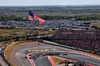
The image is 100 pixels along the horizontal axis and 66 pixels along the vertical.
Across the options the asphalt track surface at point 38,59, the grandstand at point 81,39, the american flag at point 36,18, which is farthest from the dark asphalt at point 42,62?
the grandstand at point 81,39

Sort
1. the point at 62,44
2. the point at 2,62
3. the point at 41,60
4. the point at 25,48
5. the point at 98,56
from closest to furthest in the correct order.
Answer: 1. the point at 2,62
2. the point at 41,60
3. the point at 98,56
4. the point at 25,48
5. the point at 62,44

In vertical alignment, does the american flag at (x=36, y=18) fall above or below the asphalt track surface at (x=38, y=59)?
above

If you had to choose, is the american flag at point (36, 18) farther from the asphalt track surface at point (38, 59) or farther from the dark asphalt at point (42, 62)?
the dark asphalt at point (42, 62)

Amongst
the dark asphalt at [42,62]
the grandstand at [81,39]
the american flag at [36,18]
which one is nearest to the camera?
the dark asphalt at [42,62]

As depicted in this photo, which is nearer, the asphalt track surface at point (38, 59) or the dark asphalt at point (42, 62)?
the dark asphalt at point (42, 62)

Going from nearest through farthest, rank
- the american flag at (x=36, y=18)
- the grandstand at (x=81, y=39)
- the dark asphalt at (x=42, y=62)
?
the dark asphalt at (x=42, y=62), the american flag at (x=36, y=18), the grandstand at (x=81, y=39)

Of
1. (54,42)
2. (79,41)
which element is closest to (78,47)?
(79,41)

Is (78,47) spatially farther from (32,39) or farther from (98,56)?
(32,39)

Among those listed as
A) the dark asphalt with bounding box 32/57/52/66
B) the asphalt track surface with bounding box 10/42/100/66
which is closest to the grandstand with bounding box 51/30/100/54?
the asphalt track surface with bounding box 10/42/100/66

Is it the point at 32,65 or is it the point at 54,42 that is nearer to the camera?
the point at 32,65
